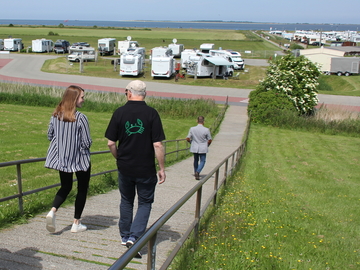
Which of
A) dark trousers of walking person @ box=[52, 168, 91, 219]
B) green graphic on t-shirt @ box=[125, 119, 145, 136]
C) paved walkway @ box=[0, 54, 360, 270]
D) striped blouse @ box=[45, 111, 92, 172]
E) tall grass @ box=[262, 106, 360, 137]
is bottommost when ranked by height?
tall grass @ box=[262, 106, 360, 137]

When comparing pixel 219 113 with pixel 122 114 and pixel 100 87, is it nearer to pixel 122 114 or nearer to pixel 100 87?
pixel 100 87

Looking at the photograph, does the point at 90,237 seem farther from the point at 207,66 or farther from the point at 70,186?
the point at 207,66

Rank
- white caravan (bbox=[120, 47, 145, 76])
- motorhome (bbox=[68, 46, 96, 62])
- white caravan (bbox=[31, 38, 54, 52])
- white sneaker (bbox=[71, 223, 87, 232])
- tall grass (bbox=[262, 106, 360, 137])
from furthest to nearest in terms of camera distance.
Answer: white caravan (bbox=[31, 38, 54, 52]) → motorhome (bbox=[68, 46, 96, 62]) → white caravan (bbox=[120, 47, 145, 76]) → tall grass (bbox=[262, 106, 360, 137]) → white sneaker (bbox=[71, 223, 87, 232])

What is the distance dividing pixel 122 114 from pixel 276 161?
1242 centimetres

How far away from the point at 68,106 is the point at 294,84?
23770 millimetres

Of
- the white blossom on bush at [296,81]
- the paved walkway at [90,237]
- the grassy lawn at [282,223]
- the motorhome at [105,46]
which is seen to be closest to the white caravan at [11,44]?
the motorhome at [105,46]

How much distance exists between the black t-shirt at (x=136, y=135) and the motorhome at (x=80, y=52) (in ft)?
157

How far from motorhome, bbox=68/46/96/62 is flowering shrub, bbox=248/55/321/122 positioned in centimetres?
2914

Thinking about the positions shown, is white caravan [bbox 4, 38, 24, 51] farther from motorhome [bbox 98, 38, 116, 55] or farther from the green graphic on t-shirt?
the green graphic on t-shirt

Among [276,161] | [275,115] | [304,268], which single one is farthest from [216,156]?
[304,268]

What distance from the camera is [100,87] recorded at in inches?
1393

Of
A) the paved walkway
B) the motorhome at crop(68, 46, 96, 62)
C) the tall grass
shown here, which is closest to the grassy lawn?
the paved walkway

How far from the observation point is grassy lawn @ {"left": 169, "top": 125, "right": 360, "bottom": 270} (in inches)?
180

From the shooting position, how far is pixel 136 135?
433cm
